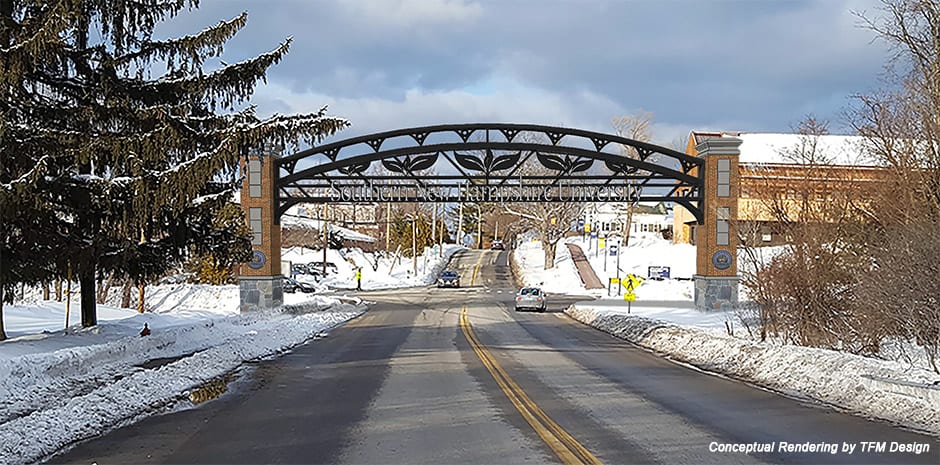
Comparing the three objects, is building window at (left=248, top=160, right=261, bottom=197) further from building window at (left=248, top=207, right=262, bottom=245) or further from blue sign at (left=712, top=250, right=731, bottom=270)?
blue sign at (left=712, top=250, right=731, bottom=270)

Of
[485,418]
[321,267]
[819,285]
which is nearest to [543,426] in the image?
[485,418]

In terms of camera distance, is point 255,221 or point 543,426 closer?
point 543,426

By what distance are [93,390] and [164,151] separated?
20.0 feet

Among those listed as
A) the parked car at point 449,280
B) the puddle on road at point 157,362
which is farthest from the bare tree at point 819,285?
the parked car at point 449,280

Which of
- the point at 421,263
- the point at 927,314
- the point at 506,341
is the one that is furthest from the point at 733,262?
the point at 421,263

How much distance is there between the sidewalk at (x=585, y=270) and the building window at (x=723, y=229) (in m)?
23.5

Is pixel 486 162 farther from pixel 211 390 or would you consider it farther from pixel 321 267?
pixel 321 267

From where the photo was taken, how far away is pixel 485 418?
10656mm

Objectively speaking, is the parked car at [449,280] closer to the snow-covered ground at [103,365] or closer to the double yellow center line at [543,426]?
the snow-covered ground at [103,365]

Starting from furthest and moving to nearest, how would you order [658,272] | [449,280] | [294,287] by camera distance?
1. [449,280]
2. [658,272]
3. [294,287]

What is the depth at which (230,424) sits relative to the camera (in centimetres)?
1036

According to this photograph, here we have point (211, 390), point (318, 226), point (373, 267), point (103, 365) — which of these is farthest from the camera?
point (318, 226)

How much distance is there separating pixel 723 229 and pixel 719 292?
8.95 ft

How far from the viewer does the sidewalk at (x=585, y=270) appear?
5909 cm
